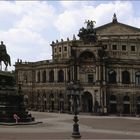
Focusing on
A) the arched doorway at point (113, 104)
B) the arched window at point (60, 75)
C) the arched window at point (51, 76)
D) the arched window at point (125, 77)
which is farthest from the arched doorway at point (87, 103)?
the arched window at point (51, 76)

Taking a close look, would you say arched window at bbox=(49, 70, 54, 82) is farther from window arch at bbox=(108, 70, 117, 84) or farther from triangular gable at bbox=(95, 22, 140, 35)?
triangular gable at bbox=(95, 22, 140, 35)

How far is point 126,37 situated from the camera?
12456 cm

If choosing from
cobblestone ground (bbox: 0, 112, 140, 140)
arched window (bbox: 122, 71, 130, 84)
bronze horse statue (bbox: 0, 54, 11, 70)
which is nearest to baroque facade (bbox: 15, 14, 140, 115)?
arched window (bbox: 122, 71, 130, 84)

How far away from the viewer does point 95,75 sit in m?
114

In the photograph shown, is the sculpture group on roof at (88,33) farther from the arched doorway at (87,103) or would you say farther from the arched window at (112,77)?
the arched doorway at (87,103)

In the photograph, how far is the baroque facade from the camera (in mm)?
112938

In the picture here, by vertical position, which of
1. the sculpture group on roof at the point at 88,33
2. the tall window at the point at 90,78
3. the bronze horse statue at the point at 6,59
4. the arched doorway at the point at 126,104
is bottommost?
the arched doorway at the point at 126,104

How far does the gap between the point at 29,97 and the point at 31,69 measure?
23.4ft

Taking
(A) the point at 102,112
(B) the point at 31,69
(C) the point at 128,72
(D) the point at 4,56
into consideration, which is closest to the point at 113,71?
(C) the point at 128,72

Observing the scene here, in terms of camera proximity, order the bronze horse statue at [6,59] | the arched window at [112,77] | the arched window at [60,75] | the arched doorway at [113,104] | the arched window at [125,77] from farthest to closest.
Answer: the arched window at [60,75]
the arched window at [125,77]
the arched window at [112,77]
the arched doorway at [113,104]
the bronze horse statue at [6,59]

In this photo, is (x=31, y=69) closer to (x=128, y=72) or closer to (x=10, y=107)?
(x=128, y=72)

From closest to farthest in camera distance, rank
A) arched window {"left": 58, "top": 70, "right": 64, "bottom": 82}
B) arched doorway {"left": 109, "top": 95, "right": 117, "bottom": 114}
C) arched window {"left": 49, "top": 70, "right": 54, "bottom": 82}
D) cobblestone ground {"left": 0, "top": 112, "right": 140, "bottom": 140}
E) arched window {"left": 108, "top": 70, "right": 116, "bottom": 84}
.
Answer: cobblestone ground {"left": 0, "top": 112, "right": 140, "bottom": 140} < arched doorway {"left": 109, "top": 95, "right": 117, "bottom": 114} < arched window {"left": 108, "top": 70, "right": 116, "bottom": 84} < arched window {"left": 58, "top": 70, "right": 64, "bottom": 82} < arched window {"left": 49, "top": 70, "right": 54, "bottom": 82}

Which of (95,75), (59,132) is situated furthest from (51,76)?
(59,132)

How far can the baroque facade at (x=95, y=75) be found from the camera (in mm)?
112938
